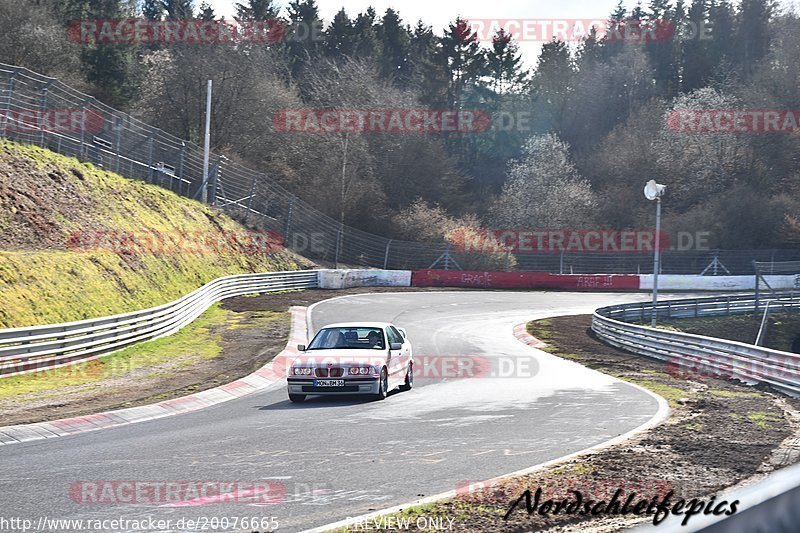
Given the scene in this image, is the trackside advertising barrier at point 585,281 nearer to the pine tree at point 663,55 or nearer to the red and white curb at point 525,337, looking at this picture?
the red and white curb at point 525,337

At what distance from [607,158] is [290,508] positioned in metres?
77.8

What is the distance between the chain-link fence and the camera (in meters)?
36.1

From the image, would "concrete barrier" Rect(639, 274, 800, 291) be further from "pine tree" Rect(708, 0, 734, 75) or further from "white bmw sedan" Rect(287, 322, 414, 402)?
"pine tree" Rect(708, 0, 734, 75)

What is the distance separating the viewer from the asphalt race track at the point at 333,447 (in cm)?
754

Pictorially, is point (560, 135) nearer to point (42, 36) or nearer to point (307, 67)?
point (307, 67)

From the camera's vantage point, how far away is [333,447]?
10430mm

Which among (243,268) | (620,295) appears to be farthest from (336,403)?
(620,295)

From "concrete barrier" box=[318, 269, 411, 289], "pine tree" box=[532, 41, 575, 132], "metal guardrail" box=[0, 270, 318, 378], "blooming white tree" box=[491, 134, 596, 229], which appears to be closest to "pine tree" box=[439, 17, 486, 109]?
"pine tree" box=[532, 41, 575, 132]

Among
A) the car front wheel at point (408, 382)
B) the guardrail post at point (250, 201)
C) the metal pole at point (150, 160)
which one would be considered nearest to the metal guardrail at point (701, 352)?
the car front wheel at point (408, 382)

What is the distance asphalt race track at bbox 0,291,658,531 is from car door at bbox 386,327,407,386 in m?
0.35

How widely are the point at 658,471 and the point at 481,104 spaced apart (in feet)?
268

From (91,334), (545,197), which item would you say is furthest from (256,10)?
(91,334)

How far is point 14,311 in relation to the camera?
2247 centimetres

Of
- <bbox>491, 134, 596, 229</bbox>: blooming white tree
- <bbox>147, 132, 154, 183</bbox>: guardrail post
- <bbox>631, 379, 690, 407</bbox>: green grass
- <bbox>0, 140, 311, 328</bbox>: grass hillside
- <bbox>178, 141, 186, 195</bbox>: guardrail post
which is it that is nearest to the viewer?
<bbox>631, 379, 690, 407</bbox>: green grass
